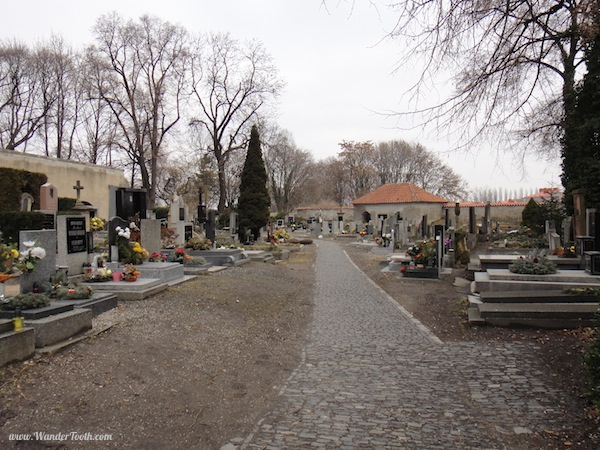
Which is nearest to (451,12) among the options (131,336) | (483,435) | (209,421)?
(483,435)

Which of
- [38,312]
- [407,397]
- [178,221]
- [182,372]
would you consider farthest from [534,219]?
[38,312]

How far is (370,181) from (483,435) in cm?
6294

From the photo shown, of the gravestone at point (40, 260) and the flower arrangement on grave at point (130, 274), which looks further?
the flower arrangement on grave at point (130, 274)

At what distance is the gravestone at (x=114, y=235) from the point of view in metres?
9.56

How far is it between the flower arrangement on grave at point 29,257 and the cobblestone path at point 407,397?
3648 millimetres

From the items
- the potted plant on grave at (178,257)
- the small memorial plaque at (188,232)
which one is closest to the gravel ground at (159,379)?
the potted plant on grave at (178,257)

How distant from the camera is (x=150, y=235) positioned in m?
11.0

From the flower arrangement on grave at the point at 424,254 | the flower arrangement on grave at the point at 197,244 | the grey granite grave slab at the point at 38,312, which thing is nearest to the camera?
the grey granite grave slab at the point at 38,312

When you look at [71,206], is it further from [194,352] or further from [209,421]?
[209,421]

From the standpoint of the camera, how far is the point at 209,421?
3867mm

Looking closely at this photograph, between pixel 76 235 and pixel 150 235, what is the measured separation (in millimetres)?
1646

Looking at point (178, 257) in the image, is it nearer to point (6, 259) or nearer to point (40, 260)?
point (40, 260)

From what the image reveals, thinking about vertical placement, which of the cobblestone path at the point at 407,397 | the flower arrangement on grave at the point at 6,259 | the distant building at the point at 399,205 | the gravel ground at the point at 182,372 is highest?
the distant building at the point at 399,205

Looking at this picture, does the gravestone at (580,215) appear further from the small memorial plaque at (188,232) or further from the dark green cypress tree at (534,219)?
the small memorial plaque at (188,232)
